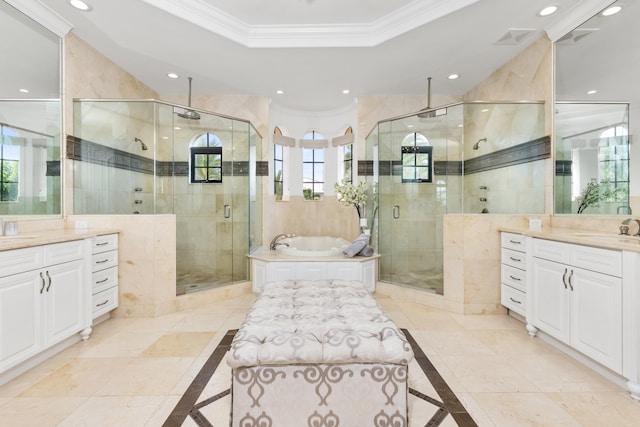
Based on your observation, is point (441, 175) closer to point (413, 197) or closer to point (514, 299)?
point (413, 197)

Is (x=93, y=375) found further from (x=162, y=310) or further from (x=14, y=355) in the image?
(x=162, y=310)

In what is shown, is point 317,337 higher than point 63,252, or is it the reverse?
point 63,252

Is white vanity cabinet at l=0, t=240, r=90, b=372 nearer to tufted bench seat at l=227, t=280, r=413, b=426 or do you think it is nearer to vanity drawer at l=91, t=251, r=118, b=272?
vanity drawer at l=91, t=251, r=118, b=272

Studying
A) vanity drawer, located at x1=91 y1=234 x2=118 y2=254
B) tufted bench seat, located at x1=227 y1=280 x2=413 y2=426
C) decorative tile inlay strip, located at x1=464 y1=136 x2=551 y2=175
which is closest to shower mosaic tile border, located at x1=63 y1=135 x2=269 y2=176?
vanity drawer, located at x1=91 y1=234 x2=118 y2=254

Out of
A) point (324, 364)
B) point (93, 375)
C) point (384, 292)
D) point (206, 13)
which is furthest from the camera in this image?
point (384, 292)

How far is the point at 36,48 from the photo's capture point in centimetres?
260

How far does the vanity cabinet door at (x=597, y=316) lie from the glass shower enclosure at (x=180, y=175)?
3.42m

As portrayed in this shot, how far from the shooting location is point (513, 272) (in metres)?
2.81

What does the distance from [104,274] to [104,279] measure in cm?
5

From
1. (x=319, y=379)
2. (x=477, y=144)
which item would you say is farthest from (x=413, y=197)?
(x=319, y=379)

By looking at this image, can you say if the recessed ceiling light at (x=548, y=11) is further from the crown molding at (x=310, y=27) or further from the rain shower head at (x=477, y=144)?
the rain shower head at (x=477, y=144)

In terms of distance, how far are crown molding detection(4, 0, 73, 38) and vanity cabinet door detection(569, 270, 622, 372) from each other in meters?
5.01

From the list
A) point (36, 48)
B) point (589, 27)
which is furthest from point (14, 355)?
point (589, 27)

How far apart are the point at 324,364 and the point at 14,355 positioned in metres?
2.05
